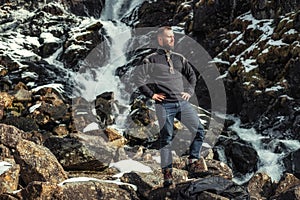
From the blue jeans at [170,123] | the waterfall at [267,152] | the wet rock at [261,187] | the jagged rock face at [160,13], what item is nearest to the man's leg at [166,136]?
the blue jeans at [170,123]

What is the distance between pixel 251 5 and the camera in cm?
2136

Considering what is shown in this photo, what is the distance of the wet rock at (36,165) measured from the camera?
6566 millimetres

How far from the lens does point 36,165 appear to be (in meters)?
6.67

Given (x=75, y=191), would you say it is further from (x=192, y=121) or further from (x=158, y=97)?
(x=192, y=121)

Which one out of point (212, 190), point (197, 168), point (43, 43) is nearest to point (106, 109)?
point (197, 168)

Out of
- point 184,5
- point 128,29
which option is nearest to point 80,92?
point 128,29

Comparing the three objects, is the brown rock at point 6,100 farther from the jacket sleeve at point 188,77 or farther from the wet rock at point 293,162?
A: the jacket sleeve at point 188,77

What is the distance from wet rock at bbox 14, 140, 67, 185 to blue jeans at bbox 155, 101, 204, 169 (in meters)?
2.02

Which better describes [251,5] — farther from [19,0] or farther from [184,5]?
[19,0]

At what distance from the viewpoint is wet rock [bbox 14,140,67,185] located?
6.57 metres

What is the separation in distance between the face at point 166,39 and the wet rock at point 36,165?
2.92 m

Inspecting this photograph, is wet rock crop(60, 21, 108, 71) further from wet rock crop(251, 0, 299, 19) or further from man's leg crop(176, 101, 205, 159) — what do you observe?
man's leg crop(176, 101, 205, 159)

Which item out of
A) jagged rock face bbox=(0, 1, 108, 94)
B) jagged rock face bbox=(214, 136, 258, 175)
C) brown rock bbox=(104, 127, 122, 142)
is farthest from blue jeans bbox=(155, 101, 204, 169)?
jagged rock face bbox=(0, 1, 108, 94)

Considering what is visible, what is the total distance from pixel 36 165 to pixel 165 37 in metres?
3.13
